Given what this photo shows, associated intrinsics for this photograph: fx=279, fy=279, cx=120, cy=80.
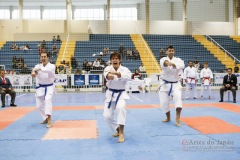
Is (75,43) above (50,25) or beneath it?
beneath

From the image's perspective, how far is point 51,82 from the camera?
6.90 m

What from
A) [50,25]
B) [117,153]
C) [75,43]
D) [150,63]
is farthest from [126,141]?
[50,25]

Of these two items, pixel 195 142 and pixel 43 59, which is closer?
pixel 195 142

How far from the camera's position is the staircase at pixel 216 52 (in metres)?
22.2

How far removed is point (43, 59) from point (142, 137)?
10.1ft

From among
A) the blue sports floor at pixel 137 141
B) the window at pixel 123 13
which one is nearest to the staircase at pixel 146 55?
the window at pixel 123 13

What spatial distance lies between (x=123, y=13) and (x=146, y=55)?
10.2m

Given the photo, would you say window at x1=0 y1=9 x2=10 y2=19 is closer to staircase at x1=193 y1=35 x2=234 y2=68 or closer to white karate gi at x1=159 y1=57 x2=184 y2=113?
staircase at x1=193 y1=35 x2=234 y2=68

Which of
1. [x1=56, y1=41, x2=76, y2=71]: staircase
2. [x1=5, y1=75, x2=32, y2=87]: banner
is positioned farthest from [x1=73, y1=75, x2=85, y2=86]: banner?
[x1=56, y1=41, x2=76, y2=71]: staircase

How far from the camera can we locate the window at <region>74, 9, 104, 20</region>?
31172 millimetres

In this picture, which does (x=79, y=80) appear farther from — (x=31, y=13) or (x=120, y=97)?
(x=31, y=13)

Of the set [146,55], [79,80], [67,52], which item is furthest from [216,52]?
[79,80]

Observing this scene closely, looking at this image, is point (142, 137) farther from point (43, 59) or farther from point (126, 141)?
point (43, 59)

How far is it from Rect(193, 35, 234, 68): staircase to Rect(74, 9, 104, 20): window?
10895mm
